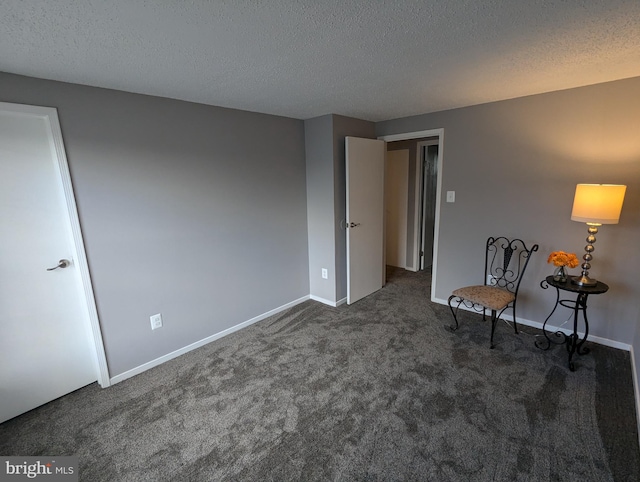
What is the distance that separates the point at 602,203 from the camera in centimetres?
203

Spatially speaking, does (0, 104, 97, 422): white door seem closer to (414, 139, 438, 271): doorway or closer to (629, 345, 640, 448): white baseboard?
(629, 345, 640, 448): white baseboard

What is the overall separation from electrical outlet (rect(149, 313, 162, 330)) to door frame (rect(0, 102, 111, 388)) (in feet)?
1.12

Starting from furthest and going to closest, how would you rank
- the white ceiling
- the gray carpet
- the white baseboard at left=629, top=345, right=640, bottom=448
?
the white baseboard at left=629, top=345, right=640, bottom=448 → the gray carpet → the white ceiling

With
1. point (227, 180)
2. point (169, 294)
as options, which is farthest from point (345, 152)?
point (169, 294)

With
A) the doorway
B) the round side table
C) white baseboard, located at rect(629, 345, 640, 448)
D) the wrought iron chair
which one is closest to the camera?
white baseboard, located at rect(629, 345, 640, 448)

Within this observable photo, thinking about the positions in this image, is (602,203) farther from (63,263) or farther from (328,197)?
(63,263)

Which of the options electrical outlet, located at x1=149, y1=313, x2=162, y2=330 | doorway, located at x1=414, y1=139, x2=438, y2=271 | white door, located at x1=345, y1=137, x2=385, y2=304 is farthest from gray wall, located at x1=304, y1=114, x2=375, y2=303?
electrical outlet, located at x1=149, y1=313, x2=162, y2=330

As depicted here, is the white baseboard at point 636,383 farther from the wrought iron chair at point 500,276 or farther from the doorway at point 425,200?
the doorway at point 425,200

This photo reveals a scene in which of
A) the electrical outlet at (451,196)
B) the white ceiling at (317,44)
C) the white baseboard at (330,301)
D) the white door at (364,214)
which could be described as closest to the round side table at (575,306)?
the electrical outlet at (451,196)

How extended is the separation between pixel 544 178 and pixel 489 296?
3.86 feet

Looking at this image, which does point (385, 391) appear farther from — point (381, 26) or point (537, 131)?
point (537, 131)

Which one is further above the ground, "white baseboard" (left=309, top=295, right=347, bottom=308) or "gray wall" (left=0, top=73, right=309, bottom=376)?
"gray wall" (left=0, top=73, right=309, bottom=376)

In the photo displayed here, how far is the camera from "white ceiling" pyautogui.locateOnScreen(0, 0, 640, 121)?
3.88ft
